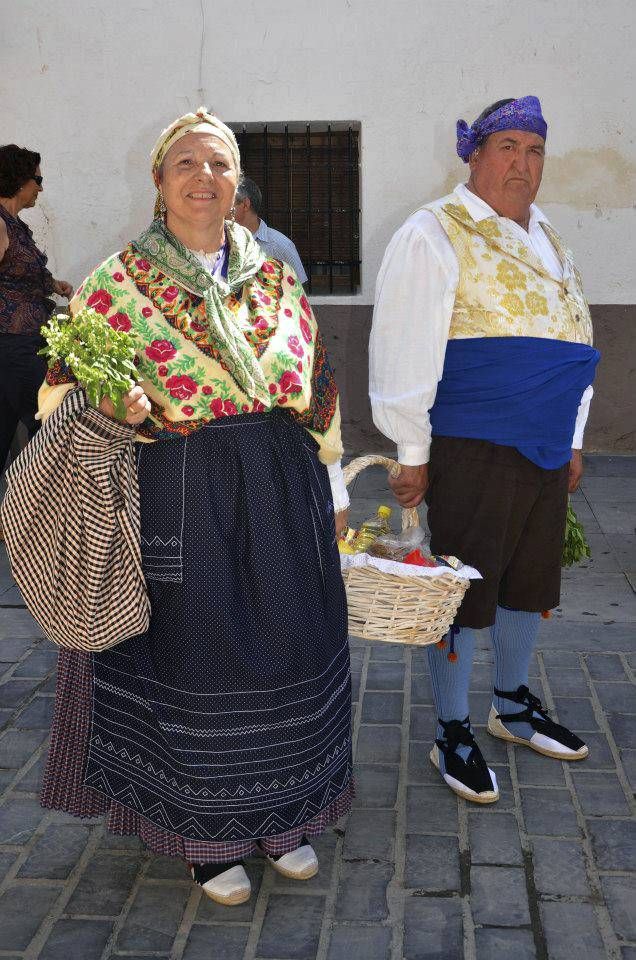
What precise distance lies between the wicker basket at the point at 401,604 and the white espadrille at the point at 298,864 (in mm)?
638

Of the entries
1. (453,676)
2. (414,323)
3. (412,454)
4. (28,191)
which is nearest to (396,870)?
(453,676)

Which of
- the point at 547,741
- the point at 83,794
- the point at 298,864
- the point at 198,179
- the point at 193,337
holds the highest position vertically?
the point at 198,179

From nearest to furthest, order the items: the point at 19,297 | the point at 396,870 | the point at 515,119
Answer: the point at 396,870
the point at 515,119
the point at 19,297

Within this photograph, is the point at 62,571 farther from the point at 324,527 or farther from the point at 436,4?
the point at 436,4

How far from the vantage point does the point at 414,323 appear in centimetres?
313

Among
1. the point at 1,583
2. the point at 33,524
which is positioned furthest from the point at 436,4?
the point at 33,524

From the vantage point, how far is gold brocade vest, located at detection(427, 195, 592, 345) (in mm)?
3156

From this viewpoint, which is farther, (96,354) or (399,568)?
(399,568)

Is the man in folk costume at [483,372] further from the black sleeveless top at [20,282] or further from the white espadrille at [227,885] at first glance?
the black sleeveless top at [20,282]

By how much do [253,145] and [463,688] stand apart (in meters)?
5.88

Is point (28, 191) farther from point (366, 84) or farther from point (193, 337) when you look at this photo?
point (193, 337)

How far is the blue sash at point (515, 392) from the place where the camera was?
A: 318 cm

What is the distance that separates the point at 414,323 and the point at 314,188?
18.1 feet

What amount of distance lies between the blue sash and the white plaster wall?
198 inches
